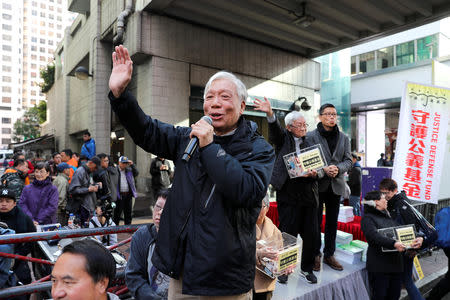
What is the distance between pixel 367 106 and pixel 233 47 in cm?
1412

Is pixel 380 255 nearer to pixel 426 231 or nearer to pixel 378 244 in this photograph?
pixel 378 244

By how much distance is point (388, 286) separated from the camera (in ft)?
12.1

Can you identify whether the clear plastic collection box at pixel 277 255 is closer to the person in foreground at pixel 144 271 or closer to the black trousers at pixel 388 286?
the person in foreground at pixel 144 271

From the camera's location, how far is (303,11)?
882 centimetres

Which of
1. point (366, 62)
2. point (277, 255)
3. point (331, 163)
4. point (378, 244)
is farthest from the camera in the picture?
point (366, 62)

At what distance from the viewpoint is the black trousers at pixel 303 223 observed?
3.44 m

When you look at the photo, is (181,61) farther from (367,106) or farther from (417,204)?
(367,106)

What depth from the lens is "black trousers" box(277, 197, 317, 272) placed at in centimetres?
344

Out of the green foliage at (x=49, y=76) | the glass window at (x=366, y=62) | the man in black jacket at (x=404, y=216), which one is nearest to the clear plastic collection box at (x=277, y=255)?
the man in black jacket at (x=404, y=216)

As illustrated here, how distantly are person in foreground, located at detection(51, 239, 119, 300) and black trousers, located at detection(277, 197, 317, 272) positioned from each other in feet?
7.79

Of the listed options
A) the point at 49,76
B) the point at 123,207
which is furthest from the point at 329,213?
the point at 49,76

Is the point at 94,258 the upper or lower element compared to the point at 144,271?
upper

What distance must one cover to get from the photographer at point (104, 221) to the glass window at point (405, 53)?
69.6 feet

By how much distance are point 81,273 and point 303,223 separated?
268 cm
